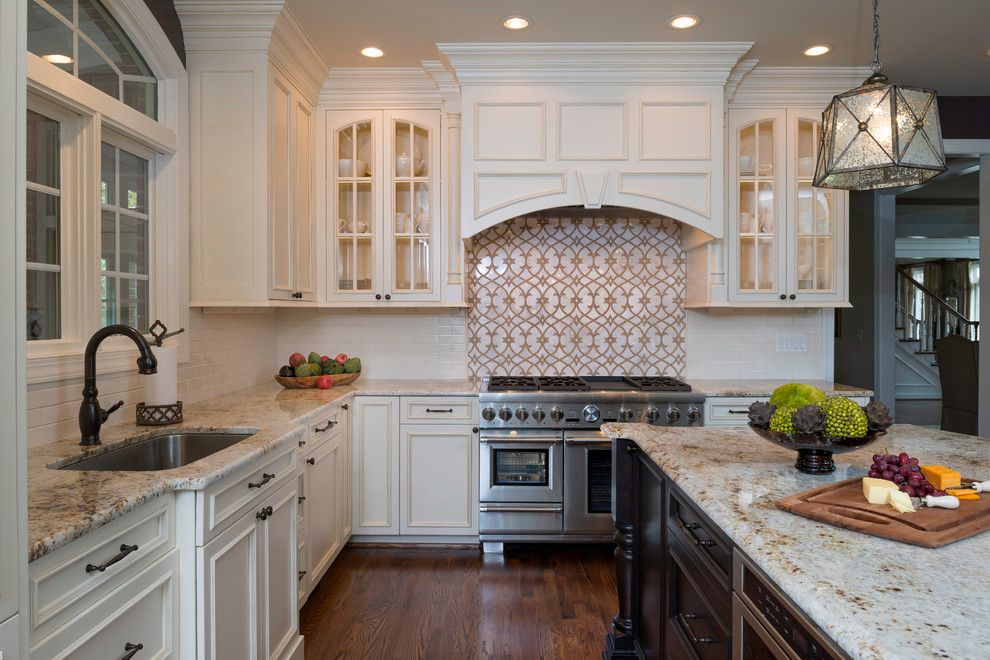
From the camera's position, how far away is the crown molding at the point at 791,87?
12.6 feet

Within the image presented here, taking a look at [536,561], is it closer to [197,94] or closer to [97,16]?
[197,94]

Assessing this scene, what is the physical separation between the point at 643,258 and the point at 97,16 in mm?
3130

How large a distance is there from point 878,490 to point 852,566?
1.10 feet

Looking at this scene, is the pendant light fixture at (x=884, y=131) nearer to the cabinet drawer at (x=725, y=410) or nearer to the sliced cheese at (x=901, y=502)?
the sliced cheese at (x=901, y=502)

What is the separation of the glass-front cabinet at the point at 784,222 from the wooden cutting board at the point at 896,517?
8.51ft

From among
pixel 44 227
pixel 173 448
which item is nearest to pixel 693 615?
pixel 173 448

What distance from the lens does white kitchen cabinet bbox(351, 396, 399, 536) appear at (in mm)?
3678

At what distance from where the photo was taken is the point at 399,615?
2918 millimetres

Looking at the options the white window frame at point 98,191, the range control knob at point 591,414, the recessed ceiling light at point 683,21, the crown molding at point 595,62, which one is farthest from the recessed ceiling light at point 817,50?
the white window frame at point 98,191

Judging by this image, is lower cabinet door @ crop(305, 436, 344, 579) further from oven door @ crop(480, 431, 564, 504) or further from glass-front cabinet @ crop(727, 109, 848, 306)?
glass-front cabinet @ crop(727, 109, 848, 306)

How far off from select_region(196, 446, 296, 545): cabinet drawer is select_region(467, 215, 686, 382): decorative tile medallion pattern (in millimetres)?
2063

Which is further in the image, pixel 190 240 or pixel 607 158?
pixel 607 158

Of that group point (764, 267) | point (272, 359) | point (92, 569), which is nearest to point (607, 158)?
point (764, 267)

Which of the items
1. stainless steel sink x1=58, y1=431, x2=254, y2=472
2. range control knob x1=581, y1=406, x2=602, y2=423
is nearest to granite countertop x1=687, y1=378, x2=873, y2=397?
range control knob x1=581, y1=406, x2=602, y2=423
